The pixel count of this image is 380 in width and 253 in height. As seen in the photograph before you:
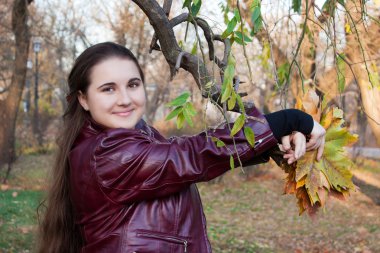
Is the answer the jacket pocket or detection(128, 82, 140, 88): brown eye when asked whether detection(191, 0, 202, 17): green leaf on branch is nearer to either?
detection(128, 82, 140, 88): brown eye

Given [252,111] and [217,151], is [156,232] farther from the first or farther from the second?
[252,111]

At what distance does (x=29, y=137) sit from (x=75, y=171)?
1726cm

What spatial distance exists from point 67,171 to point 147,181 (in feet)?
1.57

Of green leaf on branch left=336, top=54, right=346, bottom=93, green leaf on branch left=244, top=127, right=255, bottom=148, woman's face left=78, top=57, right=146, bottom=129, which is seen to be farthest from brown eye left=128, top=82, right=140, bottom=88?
green leaf on branch left=336, top=54, right=346, bottom=93

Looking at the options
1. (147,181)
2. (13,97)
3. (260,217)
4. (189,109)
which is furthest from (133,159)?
(13,97)

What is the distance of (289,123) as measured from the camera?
5.63ft

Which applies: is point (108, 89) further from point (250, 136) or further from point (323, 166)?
point (323, 166)

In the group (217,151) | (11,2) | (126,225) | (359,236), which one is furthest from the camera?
(11,2)

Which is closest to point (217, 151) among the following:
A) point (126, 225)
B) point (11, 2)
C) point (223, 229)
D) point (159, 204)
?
point (159, 204)

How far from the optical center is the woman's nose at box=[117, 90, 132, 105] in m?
1.82

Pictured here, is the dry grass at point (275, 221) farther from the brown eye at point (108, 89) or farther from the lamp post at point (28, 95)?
the lamp post at point (28, 95)

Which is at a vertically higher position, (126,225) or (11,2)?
(11,2)

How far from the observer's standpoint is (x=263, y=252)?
23.0 ft

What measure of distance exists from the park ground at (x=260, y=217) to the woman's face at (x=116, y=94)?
113 inches
